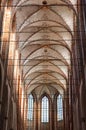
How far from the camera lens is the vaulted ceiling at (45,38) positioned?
29594 millimetres

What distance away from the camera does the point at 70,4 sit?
2750cm

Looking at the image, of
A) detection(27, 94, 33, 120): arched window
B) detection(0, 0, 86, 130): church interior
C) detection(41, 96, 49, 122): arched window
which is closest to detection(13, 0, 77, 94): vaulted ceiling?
detection(0, 0, 86, 130): church interior

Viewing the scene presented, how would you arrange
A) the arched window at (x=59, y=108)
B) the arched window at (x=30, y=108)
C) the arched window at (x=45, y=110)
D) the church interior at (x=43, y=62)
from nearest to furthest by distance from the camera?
the church interior at (x=43, y=62) < the arched window at (x=59, y=108) < the arched window at (x=30, y=108) < the arched window at (x=45, y=110)

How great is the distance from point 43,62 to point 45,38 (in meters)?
5.84

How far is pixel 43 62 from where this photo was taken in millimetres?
39969

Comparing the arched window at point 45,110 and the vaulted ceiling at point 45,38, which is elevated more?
the vaulted ceiling at point 45,38

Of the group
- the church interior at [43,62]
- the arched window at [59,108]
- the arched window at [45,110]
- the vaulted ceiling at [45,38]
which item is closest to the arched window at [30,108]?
the church interior at [43,62]

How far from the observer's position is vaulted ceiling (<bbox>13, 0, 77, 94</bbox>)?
29594mm

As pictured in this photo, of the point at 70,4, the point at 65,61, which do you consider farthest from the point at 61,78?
the point at 70,4

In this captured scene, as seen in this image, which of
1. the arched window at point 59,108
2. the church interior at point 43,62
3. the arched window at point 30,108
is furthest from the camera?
the arched window at point 30,108

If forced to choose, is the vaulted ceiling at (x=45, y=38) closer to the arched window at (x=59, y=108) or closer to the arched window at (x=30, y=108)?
the arched window at (x=30, y=108)

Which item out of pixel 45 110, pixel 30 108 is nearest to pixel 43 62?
pixel 30 108

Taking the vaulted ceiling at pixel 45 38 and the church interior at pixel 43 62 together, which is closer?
the church interior at pixel 43 62

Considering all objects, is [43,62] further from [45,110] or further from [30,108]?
[45,110]
